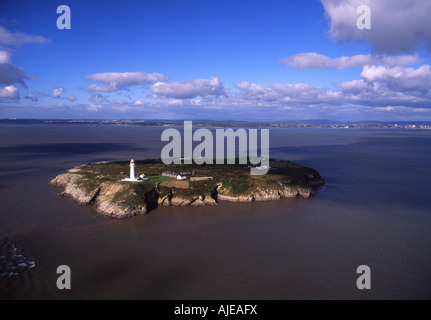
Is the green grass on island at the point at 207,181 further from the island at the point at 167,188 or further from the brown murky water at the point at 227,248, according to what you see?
the brown murky water at the point at 227,248

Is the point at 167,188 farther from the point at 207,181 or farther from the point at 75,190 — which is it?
the point at 75,190

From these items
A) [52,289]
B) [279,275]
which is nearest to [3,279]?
[52,289]

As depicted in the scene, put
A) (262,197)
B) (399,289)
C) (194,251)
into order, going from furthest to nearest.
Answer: (262,197)
(194,251)
(399,289)

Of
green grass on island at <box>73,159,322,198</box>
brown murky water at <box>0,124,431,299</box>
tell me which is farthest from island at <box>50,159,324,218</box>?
brown murky water at <box>0,124,431,299</box>

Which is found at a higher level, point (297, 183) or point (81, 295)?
point (297, 183)

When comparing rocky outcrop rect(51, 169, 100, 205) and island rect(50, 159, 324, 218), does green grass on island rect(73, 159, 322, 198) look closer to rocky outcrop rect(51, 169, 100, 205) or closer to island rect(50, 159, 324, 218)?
island rect(50, 159, 324, 218)

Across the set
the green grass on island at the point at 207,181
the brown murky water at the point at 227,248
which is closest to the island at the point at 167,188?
the green grass on island at the point at 207,181
